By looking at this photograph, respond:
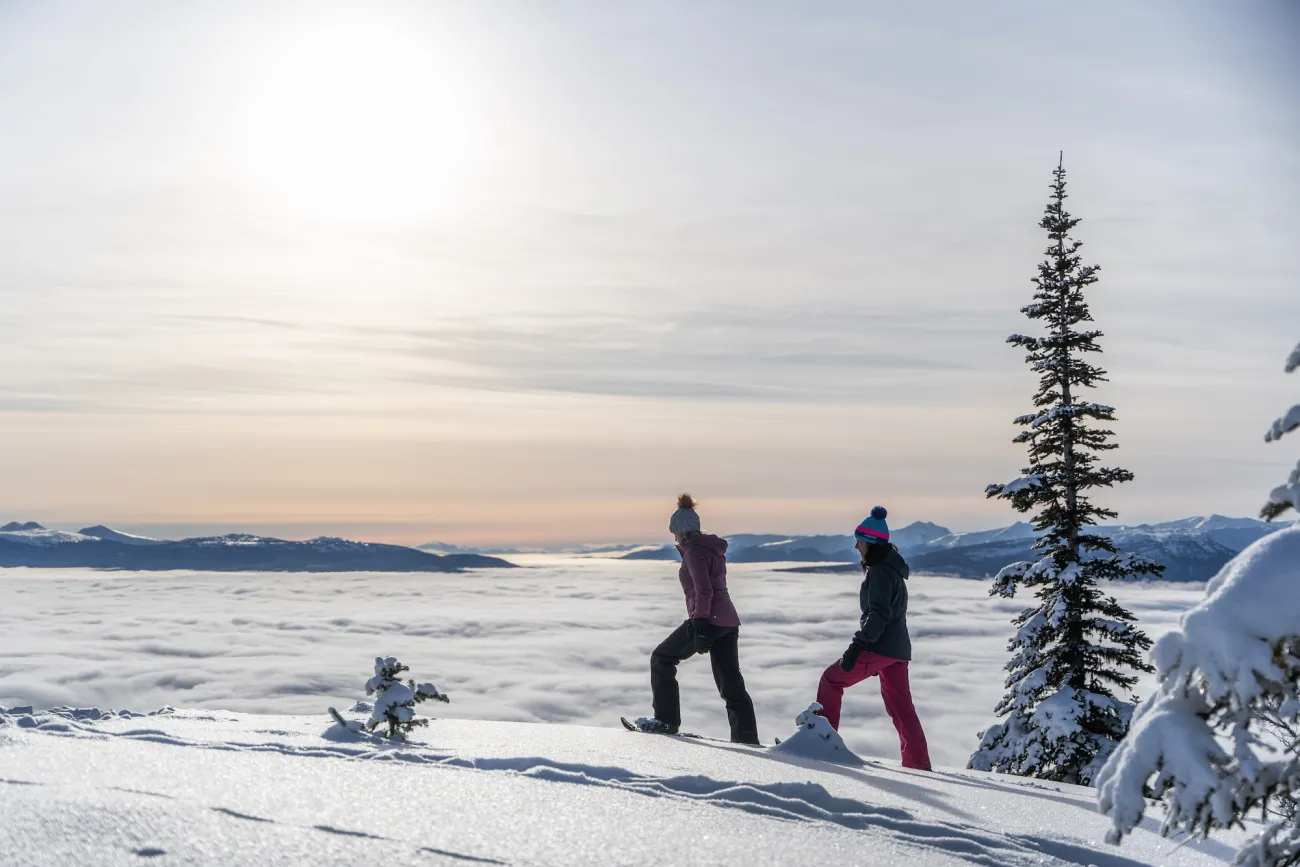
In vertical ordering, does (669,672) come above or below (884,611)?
below

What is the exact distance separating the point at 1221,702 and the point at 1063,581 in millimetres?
15724

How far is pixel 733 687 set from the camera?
27.4 ft

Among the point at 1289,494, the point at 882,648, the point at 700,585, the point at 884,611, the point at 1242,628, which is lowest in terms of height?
the point at 882,648

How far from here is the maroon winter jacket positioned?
27.3ft

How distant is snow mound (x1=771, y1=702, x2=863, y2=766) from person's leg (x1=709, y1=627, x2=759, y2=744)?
1.39 metres

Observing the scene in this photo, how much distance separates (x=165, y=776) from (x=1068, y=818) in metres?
4.64

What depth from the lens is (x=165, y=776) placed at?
4137mm

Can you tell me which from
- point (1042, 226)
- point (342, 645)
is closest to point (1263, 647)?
point (1042, 226)

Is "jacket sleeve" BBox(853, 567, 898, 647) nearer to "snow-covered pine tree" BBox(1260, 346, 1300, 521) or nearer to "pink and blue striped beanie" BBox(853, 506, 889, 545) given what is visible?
"pink and blue striped beanie" BBox(853, 506, 889, 545)

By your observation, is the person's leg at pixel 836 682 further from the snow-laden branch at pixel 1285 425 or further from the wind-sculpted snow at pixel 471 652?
the wind-sculpted snow at pixel 471 652

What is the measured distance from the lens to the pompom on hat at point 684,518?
8.46 meters

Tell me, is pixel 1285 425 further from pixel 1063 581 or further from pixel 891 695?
pixel 1063 581

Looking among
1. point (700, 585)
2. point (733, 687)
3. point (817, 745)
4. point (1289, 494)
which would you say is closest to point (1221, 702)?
point (1289, 494)

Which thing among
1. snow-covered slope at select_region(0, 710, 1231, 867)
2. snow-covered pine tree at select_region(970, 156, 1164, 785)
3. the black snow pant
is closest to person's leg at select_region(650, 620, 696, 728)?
the black snow pant
